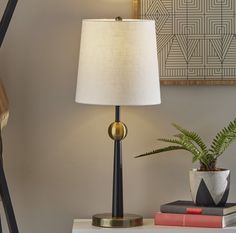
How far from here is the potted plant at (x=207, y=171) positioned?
2.64 metres

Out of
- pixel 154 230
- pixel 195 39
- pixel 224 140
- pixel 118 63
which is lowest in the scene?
pixel 154 230

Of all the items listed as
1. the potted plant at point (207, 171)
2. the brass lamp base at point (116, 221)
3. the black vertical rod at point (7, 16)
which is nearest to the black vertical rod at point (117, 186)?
the brass lamp base at point (116, 221)

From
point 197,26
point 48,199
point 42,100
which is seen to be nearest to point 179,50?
point 197,26

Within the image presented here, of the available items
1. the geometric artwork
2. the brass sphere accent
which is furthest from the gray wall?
the brass sphere accent

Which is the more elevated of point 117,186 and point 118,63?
point 118,63

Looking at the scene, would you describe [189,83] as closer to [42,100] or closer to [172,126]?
[172,126]

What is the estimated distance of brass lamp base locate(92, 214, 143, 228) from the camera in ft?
8.57

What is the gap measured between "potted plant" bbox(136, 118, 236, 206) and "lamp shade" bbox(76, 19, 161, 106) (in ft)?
0.77

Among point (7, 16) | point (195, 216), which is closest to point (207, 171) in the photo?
point (195, 216)

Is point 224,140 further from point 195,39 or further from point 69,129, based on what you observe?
point 69,129

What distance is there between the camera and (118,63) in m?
2.52

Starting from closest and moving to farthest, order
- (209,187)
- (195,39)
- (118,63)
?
1. (118,63)
2. (209,187)
3. (195,39)

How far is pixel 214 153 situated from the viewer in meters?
2.68

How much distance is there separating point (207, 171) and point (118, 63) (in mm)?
519
